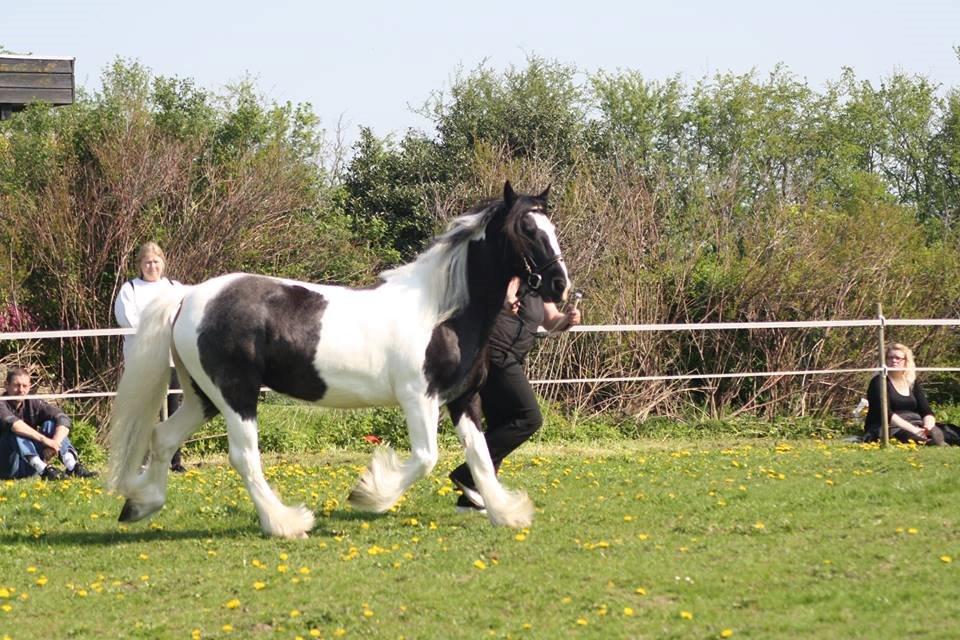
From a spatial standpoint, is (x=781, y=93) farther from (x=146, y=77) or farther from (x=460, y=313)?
(x=460, y=313)

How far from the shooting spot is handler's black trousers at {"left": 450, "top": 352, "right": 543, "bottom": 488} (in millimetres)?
8383

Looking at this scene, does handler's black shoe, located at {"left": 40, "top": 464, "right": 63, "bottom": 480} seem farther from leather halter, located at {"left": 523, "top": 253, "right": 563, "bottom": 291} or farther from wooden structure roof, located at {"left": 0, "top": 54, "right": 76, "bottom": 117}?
wooden structure roof, located at {"left": 0, "top": 54, "right": 76, "bottom": 117}

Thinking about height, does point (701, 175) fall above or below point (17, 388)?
above

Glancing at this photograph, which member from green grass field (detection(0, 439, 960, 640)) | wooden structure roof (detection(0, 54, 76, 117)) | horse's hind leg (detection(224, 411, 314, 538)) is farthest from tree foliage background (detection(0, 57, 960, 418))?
horse's hind leg (detection(224, 411, 314, 538))

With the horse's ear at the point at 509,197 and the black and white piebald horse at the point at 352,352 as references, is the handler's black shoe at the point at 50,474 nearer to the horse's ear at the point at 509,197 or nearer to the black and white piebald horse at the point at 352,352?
the black and white piebald horse at the point at 352,352

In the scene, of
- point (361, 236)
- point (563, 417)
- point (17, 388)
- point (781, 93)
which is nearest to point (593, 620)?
point (17, 388)

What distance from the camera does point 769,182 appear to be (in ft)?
59.4

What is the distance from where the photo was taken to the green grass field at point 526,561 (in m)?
5.71

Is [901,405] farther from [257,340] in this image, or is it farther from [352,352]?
[257,340]

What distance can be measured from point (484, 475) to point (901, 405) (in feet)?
20.5

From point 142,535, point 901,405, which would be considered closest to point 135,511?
point 142,535

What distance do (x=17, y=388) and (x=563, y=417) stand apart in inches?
238

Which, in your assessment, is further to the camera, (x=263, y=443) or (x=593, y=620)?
(x=263, y=443)

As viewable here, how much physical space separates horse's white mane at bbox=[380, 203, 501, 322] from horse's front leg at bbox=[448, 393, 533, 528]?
0.61 m
